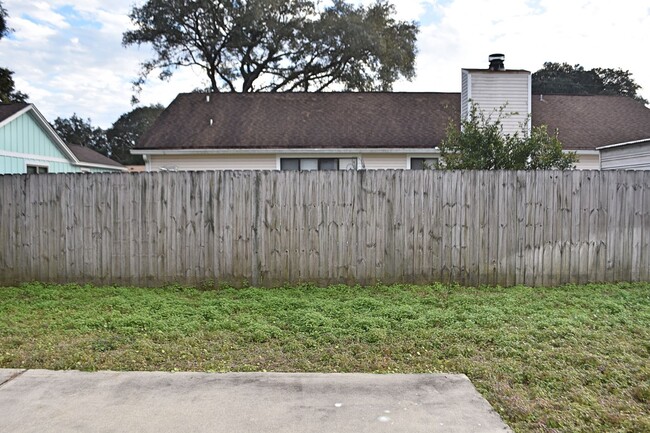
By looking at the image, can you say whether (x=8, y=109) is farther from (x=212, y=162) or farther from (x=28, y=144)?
(x=212, y=162)

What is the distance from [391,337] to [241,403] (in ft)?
5.97

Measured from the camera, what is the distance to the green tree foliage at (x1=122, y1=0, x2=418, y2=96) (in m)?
25.2

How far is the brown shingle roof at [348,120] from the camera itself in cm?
1503

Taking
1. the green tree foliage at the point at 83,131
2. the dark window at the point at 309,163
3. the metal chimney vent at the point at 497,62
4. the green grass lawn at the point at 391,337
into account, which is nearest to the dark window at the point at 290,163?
the dark window at the point at 309,163

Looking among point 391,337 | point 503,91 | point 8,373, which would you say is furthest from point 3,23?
point 391,337

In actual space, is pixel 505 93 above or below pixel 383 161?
above

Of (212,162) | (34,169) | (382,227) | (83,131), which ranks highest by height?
(83,131)

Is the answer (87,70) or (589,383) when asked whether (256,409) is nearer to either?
(589,383)

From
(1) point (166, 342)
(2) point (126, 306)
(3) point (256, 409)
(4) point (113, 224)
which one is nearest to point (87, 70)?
(4) point (113, 224)

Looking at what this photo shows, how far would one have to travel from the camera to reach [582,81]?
4522 centimetres

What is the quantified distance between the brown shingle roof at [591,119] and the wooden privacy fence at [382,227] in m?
8.39

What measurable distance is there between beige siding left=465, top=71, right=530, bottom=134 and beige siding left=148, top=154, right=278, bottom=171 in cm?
592

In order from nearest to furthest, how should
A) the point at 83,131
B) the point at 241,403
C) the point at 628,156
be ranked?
the point at 241,403, the point at 628,156, the point at 83,131

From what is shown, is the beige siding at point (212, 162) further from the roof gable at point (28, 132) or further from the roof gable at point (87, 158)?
the roof gable at point (87, 158)
